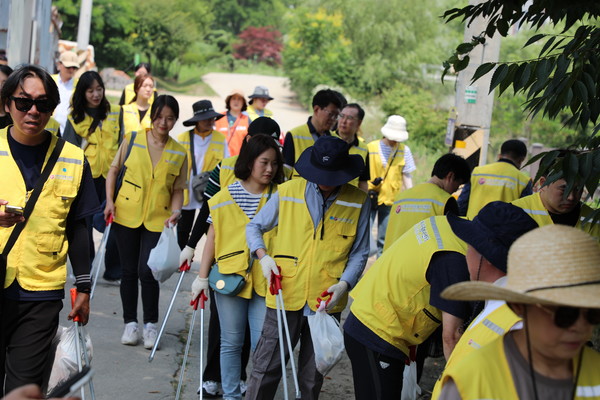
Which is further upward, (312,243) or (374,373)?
(312,243)

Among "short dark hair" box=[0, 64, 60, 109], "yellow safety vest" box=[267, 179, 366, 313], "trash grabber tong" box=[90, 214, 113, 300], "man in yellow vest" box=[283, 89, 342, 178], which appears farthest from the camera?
"trash grabber tong" box=[90, 214, 113, 300]

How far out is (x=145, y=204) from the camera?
301 inches

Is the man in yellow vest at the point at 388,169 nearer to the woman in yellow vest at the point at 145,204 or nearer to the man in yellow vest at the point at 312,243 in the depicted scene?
the woman in yellow vest at the point at 145,204

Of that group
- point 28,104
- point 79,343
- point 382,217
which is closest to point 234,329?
point 79,343

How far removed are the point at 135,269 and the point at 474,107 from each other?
190 inches

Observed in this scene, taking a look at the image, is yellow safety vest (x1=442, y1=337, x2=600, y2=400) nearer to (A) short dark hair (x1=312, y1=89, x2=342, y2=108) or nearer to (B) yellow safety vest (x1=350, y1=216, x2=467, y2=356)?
(B) yellow safety vest (x1=350, y1=216, x2=467, y2=356)

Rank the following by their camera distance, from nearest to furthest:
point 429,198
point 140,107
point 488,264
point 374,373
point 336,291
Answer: point 488,264 < point 374,373 < point 336,291 < point 429,198 < point 140,107

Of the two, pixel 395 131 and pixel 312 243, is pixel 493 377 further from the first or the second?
pixel 395 131

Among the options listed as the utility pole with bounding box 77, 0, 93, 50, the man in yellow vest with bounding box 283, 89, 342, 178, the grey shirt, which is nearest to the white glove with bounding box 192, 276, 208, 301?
the man in yellow vest with bounding box 283, 89, 342, 178

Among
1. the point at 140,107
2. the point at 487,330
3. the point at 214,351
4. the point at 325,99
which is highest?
the point at 325,99

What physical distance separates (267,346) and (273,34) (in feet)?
240

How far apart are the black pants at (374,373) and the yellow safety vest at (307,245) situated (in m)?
0.79

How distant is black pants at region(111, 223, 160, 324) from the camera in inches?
299

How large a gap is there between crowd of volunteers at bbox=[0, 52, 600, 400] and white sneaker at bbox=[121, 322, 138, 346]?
1cm
